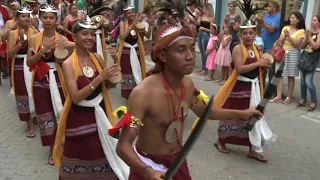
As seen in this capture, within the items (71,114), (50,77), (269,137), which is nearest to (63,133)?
(71,114)

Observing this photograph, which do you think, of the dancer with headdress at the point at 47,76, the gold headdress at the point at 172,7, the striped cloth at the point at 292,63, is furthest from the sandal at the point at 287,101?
the gold headdress at the point at 172,7

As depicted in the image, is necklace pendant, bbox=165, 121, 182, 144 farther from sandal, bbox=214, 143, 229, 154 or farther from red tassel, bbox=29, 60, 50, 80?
sandal, bbox=214, 143, 229, 154

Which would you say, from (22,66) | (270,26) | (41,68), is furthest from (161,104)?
(270,26)

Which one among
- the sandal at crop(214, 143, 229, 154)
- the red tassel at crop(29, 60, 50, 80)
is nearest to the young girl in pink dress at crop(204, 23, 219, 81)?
the sandal at crop(214, 143, 229, 154)

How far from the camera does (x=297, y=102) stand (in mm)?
7934

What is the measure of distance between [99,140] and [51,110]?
4.83 feet

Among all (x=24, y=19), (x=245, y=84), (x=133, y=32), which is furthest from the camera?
(x=133, y=32)

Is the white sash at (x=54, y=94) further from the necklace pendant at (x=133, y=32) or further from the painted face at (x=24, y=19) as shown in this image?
the necklace pendant at (x=133, y=32)

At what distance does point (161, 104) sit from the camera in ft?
8.62

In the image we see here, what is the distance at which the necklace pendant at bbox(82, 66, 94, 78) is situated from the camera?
152 inches

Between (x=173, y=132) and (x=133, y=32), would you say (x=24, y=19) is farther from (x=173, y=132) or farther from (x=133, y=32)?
(x=173, y=132)

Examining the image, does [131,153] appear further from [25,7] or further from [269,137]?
[25,7]

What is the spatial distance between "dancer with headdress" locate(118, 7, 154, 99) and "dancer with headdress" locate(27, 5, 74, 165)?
257 cm

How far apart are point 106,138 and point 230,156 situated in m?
2.17
